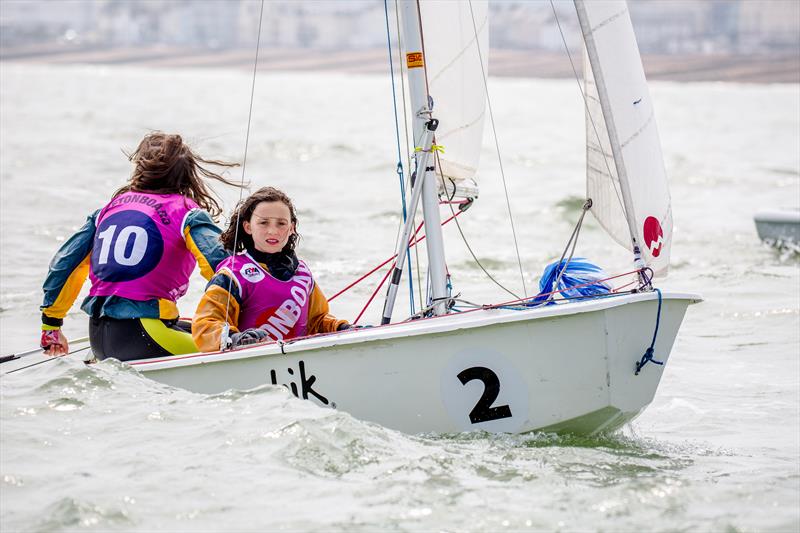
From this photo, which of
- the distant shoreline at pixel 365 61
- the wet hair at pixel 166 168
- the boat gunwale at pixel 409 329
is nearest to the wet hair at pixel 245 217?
the wet hair at pixel 166 168

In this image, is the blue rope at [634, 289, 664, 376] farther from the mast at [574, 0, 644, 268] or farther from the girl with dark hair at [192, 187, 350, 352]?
the girl with dark hair at [192, 187, 350, 352]

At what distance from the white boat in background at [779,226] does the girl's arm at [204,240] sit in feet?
19.9

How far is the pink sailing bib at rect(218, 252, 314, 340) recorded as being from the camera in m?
3.34

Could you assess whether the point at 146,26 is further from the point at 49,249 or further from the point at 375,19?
the point at 49,249

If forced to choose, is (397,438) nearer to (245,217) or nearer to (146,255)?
(245,217)

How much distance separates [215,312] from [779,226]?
20.5 ft

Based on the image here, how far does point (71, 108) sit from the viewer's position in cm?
2748

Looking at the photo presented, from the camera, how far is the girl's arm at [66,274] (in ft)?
11.5

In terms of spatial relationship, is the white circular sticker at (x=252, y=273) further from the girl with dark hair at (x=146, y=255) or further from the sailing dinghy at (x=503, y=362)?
the sailing dinghy at (x=503, y=362)

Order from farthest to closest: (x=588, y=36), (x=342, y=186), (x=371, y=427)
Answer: (x=342, y=186) → (x=588, y=36) → (x=371, y=427)

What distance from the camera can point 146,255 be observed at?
3379 millimetres

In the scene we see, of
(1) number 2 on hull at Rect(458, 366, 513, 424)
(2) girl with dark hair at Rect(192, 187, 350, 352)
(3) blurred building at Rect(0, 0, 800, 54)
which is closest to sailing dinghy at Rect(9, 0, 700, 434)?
(1) number 2 on hull at Rect(458, 366, 513, 424)

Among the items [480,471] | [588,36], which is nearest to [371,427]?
[480,471]

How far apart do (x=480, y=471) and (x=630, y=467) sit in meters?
0.44
